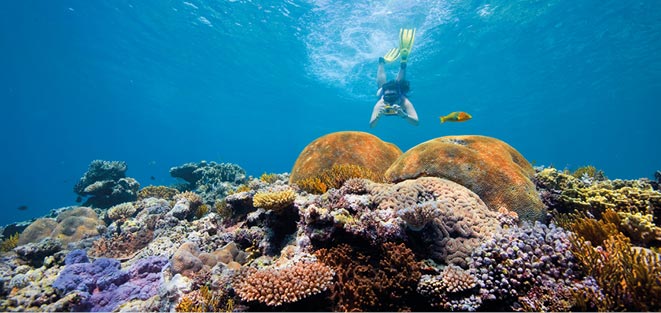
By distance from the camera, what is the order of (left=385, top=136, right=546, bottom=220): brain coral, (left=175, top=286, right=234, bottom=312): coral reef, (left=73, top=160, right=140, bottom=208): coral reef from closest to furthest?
1. (left=175, top=286, right=234, bottom=312): coral reef
2. (left=385, top=136, right=546, bottom=220): brain coral
3. (left=73, top=160, right=140, bottom=208): coral reef

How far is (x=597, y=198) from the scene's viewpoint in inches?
204

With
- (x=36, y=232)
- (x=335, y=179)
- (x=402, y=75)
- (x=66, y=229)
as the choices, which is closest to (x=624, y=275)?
(x=335, y=179)

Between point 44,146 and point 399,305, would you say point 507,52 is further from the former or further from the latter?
point 44,146

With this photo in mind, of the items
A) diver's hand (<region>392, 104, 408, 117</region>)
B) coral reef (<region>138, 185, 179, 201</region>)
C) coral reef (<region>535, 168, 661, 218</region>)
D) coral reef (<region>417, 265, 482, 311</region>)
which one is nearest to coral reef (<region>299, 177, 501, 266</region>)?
coral reef (<region>417, 265, 482, 311</region>)

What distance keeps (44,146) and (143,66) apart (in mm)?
85501

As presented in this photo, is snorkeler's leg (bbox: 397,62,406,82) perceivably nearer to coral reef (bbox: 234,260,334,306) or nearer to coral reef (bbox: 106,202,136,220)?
coral reef (bbox: 234,260,334,306)

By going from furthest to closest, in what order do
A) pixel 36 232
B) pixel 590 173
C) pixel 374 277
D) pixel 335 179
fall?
pixel 36 232, pixel 590 173, pixel 335 179, pixel 374 277

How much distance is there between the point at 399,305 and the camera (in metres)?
3.41

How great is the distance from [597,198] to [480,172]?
2.02 metres

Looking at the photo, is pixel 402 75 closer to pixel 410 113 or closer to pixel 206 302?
pixel 410 113

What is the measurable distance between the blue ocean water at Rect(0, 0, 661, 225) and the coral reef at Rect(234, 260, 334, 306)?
24214 mm

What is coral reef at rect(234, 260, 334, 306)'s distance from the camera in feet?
10.7

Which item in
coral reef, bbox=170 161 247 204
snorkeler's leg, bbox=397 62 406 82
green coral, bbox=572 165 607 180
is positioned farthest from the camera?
coral reef, bbox=170 161 247 204

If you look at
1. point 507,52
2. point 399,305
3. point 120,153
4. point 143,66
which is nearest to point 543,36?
point 507,52
